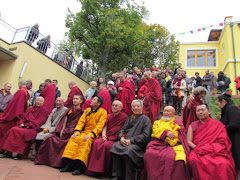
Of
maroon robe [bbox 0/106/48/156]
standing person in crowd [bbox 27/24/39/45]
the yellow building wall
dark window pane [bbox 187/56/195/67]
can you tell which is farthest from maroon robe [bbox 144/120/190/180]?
dark window pane [bbox 187/56/195/67]

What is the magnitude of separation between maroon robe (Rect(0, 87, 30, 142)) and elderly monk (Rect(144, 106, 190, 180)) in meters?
3.64

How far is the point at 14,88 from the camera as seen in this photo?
8.76m

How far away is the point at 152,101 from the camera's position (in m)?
5.82

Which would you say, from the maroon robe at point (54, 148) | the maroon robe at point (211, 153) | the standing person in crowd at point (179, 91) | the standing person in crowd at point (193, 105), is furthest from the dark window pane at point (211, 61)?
the maroon robe at point (54, 148)

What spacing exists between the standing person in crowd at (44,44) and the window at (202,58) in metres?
12.9

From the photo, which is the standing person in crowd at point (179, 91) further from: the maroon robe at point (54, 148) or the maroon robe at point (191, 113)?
the maroon robe at point (54, 148)

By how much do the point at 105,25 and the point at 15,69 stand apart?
5.89 metres

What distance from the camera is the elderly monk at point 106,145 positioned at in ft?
12.0

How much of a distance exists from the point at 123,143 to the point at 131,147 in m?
0.21

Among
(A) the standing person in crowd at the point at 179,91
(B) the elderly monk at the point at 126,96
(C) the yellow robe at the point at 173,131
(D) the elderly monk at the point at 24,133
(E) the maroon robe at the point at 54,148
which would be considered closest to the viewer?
(C) the yellow robe at the point at 173,131

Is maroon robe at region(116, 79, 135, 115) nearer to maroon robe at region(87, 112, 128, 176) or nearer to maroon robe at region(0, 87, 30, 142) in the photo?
maroon robe at region(87, 112, 128, 176)

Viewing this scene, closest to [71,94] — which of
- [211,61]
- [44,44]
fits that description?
[44,44]

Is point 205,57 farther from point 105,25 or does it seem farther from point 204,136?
point 204,136

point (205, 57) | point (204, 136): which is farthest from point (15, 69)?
point (205, 57)
